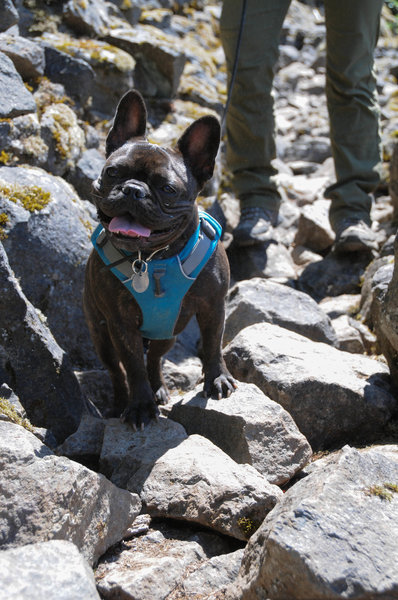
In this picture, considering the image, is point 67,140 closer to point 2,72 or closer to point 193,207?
point 2,72

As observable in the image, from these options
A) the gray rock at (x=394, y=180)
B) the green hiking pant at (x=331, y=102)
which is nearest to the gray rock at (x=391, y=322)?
the green hiking pant at (x=331, y=102)

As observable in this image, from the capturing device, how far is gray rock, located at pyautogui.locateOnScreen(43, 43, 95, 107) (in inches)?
290

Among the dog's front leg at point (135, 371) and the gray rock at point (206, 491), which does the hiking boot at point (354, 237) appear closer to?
the dog's front leg at point (135, 371)

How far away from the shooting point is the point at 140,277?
428cm

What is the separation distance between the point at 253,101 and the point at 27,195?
11.4 feet

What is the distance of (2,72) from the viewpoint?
6.02 meters

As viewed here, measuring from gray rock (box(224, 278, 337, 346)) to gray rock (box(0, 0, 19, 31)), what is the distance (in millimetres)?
3598

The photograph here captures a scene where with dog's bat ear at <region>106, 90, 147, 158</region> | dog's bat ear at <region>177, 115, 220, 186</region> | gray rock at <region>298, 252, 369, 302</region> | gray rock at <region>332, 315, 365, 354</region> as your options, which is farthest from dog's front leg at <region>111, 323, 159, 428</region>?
gray rock at <region>298, 252, 369, 302</region>

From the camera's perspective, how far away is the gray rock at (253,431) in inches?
161

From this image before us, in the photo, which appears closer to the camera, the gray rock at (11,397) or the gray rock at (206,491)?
the gray rock at (206,491)

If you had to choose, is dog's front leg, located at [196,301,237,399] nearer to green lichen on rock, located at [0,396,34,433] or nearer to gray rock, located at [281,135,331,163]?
green lichen on rock, located at [0,396,34,433]

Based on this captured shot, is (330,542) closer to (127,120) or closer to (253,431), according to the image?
(253,431)

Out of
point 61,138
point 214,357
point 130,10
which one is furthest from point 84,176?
point 130,10

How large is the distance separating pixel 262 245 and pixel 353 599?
5686 mm
